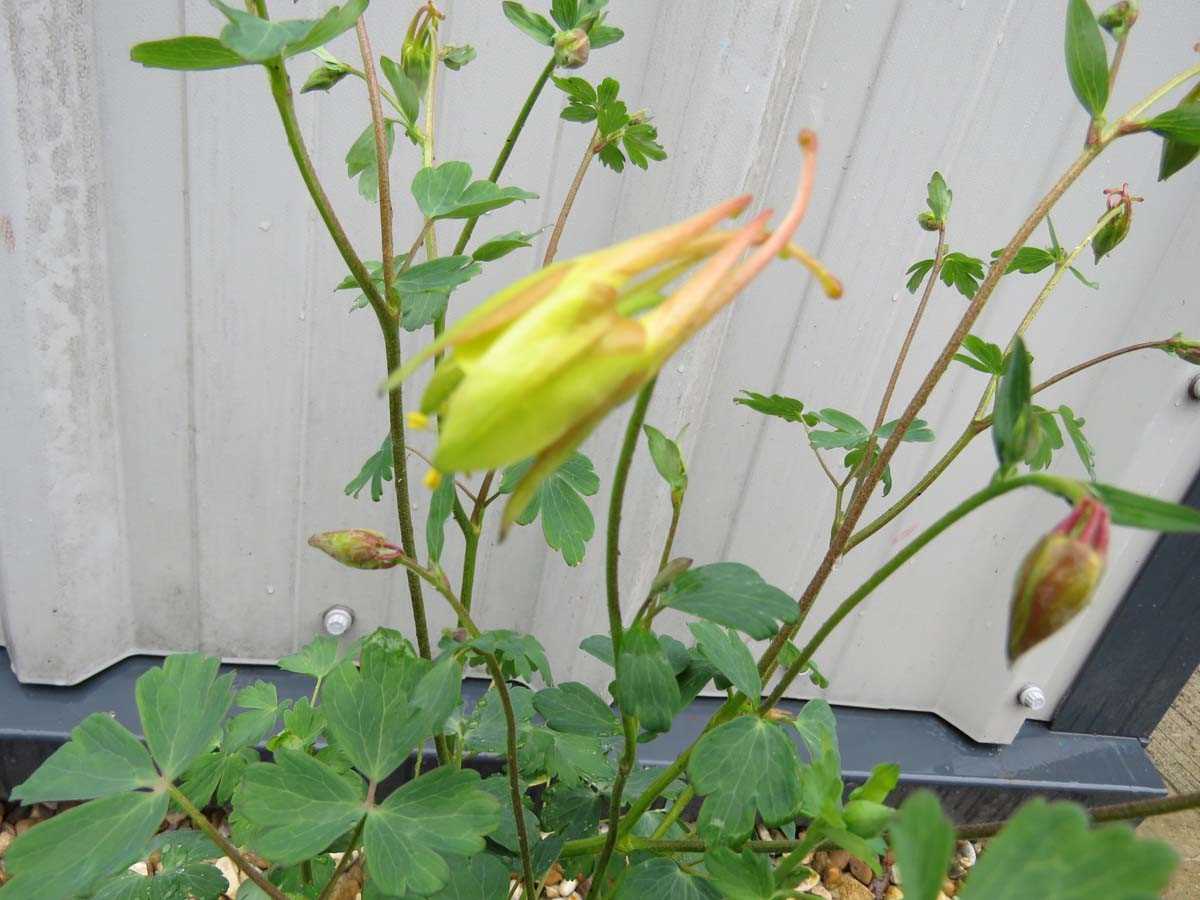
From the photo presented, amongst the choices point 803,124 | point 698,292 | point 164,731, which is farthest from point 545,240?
point 698,292

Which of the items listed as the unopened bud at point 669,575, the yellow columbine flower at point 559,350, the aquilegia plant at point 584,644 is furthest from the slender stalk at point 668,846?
the yellow columbine flower at point 559,350

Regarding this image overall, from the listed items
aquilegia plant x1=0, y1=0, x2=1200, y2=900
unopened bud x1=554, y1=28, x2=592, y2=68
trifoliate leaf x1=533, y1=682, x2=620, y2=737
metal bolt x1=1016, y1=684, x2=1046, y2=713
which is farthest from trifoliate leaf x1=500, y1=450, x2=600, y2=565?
metal bolt x1=1016, y1=684, x2=1046, y2=713

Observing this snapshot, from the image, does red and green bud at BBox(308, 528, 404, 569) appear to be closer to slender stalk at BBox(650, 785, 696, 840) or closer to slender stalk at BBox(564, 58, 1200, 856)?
slender stalk at BBox(564, 58, 1200, 856)

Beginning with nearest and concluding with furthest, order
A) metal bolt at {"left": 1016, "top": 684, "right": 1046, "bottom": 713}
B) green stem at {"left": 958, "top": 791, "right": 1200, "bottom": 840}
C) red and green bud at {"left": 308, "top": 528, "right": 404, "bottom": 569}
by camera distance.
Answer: green stem at {"left": 958, "top": 791, "right": 1200, "bottom": 840} < red and green bud at {"left": 308, "top": 528, "right": 404, "bottom": 569} < metal bolt at {"left": 1016, "top": 684, "right": 1046, "bottom": 713}

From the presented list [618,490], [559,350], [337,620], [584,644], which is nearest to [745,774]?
[584,644]

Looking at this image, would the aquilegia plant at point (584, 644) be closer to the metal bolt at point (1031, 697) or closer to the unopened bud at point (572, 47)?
the unopened bud at point (572, 47)

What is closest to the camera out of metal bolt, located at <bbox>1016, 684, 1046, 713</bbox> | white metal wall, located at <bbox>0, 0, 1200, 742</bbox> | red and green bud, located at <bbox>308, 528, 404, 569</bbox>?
red and green bud, located at <bbox>308, 528, 404, 569</bbox>

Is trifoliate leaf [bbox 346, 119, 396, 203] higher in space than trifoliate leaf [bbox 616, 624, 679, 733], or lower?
higher
